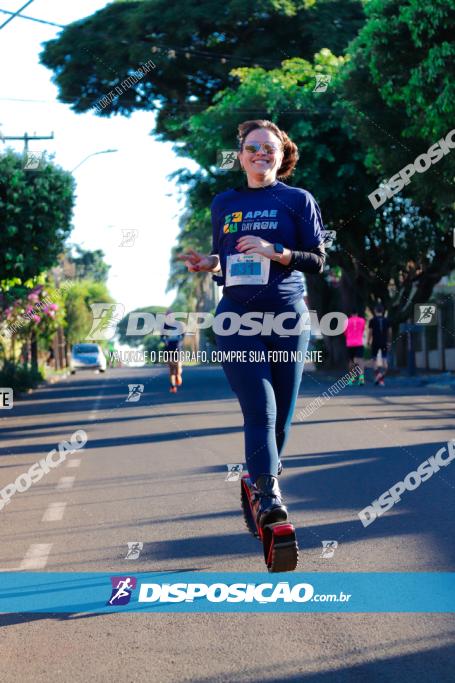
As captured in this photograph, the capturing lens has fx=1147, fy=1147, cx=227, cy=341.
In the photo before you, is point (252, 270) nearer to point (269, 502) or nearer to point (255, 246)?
point (255, 246)

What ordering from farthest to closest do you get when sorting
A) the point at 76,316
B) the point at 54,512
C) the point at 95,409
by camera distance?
the point at 76,316, the point at 95,409, the point at 54,512

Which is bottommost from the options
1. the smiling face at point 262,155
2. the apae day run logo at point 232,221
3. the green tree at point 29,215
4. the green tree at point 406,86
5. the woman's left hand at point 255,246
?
the woman's left hand at point 255,246

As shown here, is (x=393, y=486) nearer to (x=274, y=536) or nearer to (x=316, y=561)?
(x=316, y=561)

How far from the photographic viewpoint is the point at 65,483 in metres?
10.6

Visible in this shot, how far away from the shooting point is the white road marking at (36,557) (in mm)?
6473

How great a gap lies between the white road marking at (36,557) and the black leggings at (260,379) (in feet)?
7.62

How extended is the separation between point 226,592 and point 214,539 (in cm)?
146

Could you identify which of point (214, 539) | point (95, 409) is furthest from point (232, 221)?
point (95, 409)

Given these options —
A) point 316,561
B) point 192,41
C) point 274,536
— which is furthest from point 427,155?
point 274,536

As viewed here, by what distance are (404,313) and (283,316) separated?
110 feet

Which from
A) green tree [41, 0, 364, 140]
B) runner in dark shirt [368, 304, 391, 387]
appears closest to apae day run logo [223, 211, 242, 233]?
runner in dark shirt [368, 304, 391, 387]

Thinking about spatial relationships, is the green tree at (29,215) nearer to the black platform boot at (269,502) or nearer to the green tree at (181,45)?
the green tree at (181,45)

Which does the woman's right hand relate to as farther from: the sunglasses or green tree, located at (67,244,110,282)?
green tree, located at (67,244,110,282)

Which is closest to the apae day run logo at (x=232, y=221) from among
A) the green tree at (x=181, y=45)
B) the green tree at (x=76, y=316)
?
the green tree at (x=181, y=45)
